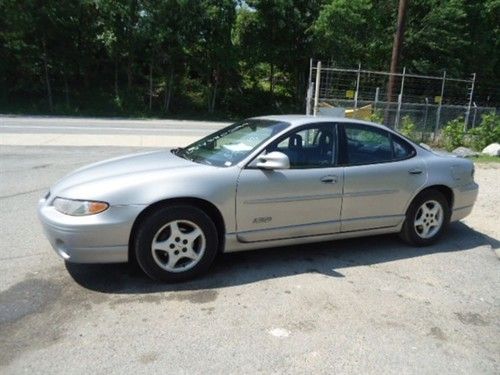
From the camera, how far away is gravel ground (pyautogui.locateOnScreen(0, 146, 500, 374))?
306 cm

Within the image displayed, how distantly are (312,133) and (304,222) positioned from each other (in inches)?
36.3

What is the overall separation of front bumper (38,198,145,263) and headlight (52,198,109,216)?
35mm

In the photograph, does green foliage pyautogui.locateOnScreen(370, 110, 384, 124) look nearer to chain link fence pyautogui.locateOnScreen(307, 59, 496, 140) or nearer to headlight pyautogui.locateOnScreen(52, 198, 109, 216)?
chain link fence pyautogui.locateOnScreen(307, 59, 496, 140)

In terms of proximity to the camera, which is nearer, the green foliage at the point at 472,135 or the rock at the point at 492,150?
the rock at the point at 492,150

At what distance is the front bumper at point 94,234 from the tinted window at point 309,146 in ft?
4.91

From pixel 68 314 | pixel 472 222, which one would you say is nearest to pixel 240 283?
pixel 68 314

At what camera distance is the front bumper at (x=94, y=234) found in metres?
3.81

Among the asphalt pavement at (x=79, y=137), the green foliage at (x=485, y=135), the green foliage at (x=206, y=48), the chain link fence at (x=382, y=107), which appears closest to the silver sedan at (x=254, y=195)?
the chain link fence at (x=382, y=107)

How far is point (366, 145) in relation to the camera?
507 centimetres

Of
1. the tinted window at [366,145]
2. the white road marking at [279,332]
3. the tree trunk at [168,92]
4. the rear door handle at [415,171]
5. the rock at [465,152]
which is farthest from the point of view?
the tree trunk at [168,92]

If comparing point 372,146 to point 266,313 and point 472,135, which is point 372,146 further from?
point 472,135

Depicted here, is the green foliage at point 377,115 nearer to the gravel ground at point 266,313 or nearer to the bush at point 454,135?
the bush at point 454,135

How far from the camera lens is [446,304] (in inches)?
157

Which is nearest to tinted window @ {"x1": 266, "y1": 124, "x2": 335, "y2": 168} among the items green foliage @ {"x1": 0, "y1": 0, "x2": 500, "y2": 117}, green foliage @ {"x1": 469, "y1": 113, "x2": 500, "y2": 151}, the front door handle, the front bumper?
the front door handle
